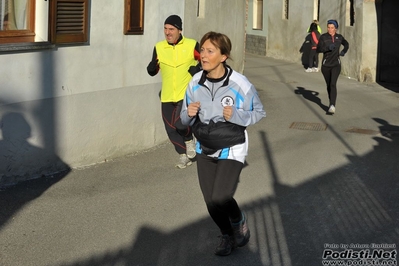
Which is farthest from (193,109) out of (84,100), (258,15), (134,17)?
(258,15)

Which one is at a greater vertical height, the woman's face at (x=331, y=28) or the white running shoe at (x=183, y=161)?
the woman's face at (x=331, y=28)

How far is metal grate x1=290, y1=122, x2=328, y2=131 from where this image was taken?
1256cm

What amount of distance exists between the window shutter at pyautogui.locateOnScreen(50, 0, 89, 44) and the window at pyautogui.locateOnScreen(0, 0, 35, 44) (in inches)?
9.4

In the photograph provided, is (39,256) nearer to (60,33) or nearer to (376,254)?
(376,254)

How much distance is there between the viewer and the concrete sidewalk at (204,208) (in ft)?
19.8

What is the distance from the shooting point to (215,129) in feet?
18.6

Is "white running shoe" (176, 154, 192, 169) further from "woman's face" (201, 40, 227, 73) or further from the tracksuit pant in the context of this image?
"woman's face" (201, 40, 227, 73)

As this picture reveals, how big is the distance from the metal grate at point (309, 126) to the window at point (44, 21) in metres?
4.83

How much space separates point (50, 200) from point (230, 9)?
9.29 meters

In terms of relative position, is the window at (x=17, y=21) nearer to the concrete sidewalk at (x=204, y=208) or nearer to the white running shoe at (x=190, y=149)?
the concrete sidewalk at (x=204, y=208)

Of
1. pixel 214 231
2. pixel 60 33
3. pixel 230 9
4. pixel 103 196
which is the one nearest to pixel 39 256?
pixel 214 231

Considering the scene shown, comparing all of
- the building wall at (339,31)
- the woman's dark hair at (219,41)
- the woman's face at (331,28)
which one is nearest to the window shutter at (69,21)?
the woman's dark hair at (219,41)

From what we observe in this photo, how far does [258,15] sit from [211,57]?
84.1 ft

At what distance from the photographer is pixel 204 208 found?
24.4ft
